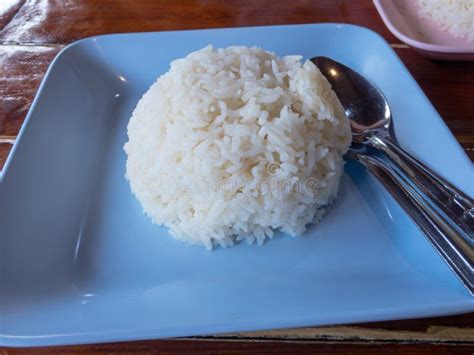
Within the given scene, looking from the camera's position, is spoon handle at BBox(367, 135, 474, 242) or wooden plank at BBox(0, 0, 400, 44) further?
wooden plank at BBox(0, 0, 400, 44)

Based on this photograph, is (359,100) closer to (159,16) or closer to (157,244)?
(157,244)

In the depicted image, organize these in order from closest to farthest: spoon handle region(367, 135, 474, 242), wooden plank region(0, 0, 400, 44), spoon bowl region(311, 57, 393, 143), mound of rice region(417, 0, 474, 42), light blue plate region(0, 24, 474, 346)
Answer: light blue plate region(0, 24, 474, 346), spoon handle region(367, 135, 474, 242), spoon bowl region(311, 57, 393, 143), mound of rice region(417, 0, 474, 42), wooden plank region(0, 0, 400, 44)

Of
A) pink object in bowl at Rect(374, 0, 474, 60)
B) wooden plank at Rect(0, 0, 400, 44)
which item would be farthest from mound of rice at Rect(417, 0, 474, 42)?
wooden plank at Rect(0, 0, 400, 44)

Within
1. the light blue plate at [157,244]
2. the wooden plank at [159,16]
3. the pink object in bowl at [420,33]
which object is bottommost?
the light blue plate at [157,244]

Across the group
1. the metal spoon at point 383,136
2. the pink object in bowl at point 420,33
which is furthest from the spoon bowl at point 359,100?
the pink object in bowl at point 420,33

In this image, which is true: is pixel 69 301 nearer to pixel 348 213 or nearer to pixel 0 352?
pixel 0 352

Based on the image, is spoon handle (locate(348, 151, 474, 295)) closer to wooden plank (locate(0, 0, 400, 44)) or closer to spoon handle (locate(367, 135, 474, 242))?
spoon handle (locate(367, 135, 474, 242))

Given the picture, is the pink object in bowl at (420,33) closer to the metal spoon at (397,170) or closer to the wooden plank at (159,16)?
the wooden plank at (159,16)

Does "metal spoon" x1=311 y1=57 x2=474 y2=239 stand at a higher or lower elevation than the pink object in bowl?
lower
